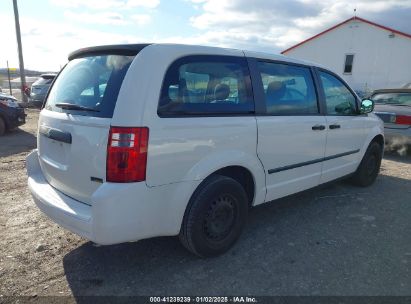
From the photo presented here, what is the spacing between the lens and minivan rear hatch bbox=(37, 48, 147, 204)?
2.66 meters

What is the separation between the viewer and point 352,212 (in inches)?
179

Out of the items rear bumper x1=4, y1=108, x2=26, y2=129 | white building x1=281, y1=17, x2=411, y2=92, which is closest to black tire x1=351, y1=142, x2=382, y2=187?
rear bumper x1=4, y1=108, x2=26, y2=129

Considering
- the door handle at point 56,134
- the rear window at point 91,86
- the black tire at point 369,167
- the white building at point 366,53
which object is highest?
the white building at point 366,53

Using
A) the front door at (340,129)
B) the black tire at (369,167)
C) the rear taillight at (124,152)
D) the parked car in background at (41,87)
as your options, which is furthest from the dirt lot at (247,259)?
the parked car in background at (41,87)

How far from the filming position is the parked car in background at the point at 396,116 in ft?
24.5

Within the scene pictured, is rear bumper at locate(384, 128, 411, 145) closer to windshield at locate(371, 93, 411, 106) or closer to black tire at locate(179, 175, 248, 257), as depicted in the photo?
windshield at locate(371, 93, 411, 106)

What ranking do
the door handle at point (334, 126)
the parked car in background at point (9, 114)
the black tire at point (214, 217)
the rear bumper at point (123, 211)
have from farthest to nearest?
the parked car in background at point (9, 114), the door handle at point (334, 126), the black tire at point (214, 217), the rear bumper at point (123, 211)

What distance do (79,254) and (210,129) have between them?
1738 mm

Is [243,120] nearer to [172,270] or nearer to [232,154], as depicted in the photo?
[232,154]

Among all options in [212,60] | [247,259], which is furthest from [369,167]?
[212,60]

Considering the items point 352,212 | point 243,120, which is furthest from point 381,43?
point 243,120

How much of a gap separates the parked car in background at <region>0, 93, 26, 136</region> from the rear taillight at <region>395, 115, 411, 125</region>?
9.65 m

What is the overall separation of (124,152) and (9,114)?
8772mm

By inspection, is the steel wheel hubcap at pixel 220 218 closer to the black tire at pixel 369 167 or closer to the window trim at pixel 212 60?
the window trim at pixel 212 60
